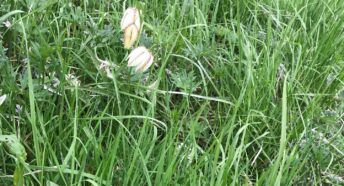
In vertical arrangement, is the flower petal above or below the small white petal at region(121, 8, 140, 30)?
below

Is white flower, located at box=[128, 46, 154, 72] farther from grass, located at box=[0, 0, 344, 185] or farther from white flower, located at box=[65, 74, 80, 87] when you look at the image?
white flower, located at box=[65, 74, 80, 87]

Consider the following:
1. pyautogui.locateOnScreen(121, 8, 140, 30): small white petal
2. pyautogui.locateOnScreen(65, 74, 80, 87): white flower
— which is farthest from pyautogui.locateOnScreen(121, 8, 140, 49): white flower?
pyautogui.locateOnScreen(65, 74, 80, 87): white flower

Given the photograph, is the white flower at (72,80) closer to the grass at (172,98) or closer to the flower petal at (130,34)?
the grass at (172,98)

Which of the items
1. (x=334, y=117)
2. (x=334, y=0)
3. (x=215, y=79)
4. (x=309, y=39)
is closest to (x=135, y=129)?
(x=215, y=79)

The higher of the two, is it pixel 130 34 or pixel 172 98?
pixel 130 34

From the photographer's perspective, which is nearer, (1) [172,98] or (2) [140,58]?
(2) [140,58]

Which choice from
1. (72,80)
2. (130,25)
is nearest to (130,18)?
(130,25)

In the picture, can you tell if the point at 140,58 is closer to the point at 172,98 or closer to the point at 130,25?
the point at 130,25
